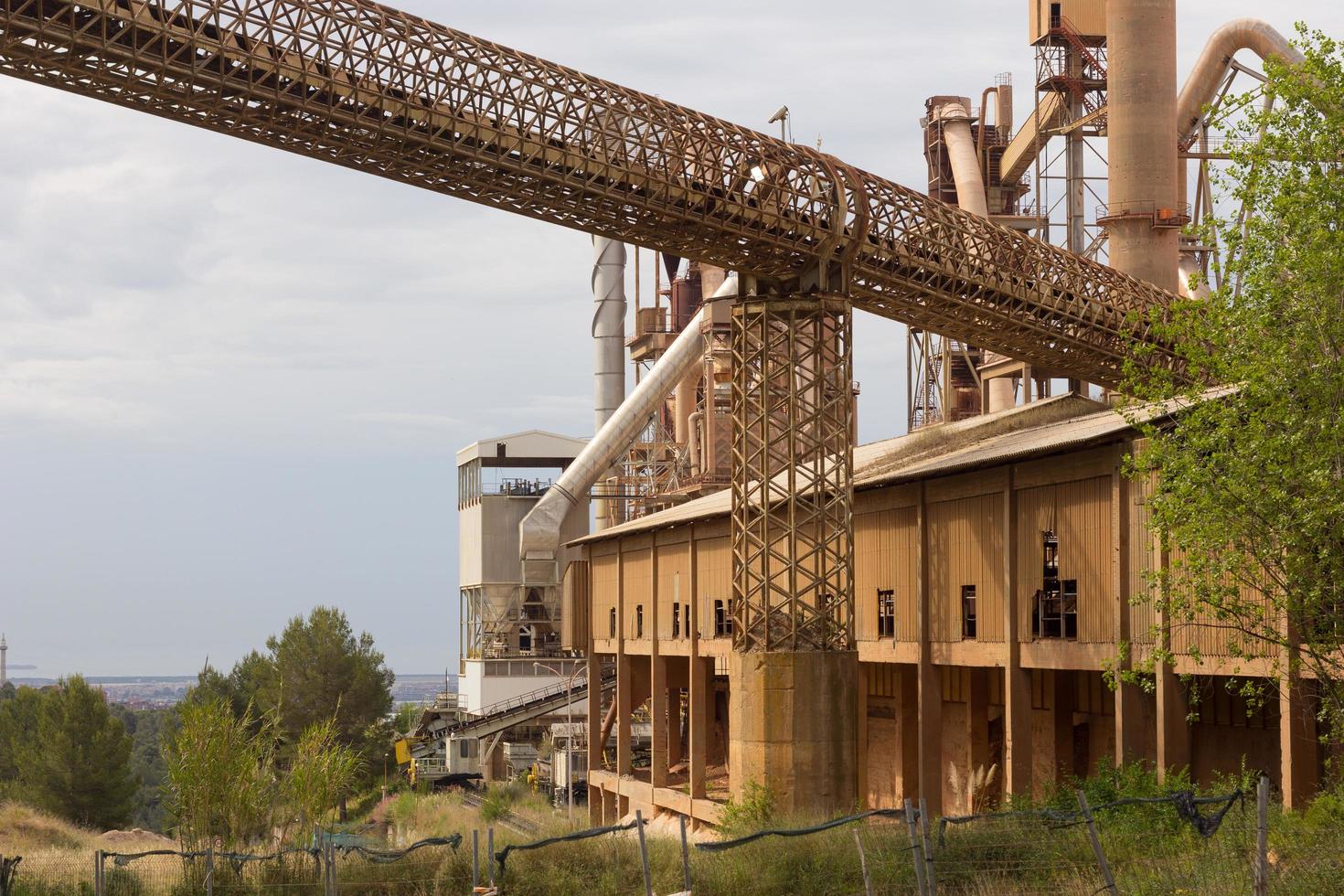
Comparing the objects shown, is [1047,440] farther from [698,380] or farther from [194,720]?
[698,380]

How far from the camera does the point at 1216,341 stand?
17.4 m

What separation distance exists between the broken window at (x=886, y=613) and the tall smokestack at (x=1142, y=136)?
13850 millimetres

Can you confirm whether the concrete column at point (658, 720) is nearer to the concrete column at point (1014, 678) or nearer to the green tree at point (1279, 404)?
the concrete column at point (1014, 678)

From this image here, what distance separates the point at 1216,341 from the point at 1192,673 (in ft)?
17.9

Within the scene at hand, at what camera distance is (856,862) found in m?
18.6

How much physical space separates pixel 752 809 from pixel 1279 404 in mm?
12342

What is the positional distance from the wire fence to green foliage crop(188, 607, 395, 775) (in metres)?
50.7

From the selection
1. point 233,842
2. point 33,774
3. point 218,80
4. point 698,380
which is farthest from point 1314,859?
point 33,774

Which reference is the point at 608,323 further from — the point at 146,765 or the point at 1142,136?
the point at 146,765

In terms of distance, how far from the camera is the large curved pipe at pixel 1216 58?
152 ft

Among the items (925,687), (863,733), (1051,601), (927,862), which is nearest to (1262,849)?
(927,862)

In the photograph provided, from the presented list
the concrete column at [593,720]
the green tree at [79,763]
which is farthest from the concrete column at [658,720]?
the green tree at [79,763]

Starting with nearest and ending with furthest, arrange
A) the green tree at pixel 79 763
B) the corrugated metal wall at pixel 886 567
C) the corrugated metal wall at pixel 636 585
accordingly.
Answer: the corrugated metal wall at pixel 886 567 → the corrugated metal wall at pixel 636 585 → the green tree at pixel 79 763

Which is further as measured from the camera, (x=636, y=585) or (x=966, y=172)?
(x=966, y=172)
